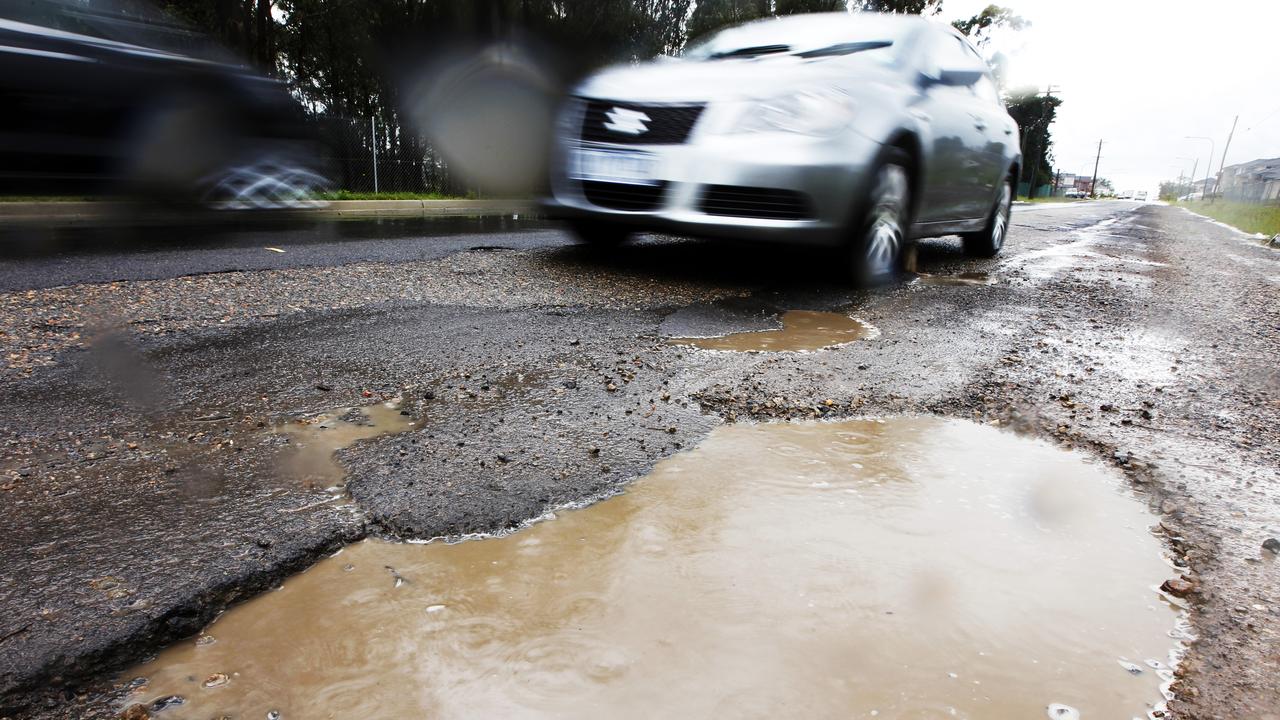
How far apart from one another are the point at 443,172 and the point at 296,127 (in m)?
9.97

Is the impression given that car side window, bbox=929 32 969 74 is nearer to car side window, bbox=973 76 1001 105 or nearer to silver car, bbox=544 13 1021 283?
silver car, bbox=544 13 1021 283

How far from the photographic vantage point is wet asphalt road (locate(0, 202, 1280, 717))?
1.42 m

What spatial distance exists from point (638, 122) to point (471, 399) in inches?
91.8

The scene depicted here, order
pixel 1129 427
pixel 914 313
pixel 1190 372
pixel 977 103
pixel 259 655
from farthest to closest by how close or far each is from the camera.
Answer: pixel 977 103 < pixel 914 313 < pixel 1190 372 < pixel 1129 427 < pixel 259 655

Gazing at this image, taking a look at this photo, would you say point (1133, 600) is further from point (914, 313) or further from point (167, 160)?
point (167, 160)

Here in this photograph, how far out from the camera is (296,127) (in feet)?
18.0

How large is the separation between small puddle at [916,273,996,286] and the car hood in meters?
1.54

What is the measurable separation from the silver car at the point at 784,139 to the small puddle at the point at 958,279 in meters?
0.43

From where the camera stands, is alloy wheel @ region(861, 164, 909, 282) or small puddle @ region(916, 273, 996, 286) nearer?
alloy wheel @ region(861, 164, 909, 282)

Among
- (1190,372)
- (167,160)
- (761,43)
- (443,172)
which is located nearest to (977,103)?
(761,43)

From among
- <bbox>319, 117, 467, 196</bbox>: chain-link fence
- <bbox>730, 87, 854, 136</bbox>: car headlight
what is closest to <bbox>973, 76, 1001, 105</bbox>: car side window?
<bbox>730, 87, 854, 136</bbox>: car headlight

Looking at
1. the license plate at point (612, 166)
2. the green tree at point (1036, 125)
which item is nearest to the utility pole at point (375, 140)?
the license plate at point (612, 166)

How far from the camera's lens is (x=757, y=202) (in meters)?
3.95

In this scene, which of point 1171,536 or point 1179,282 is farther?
point 1179,282
